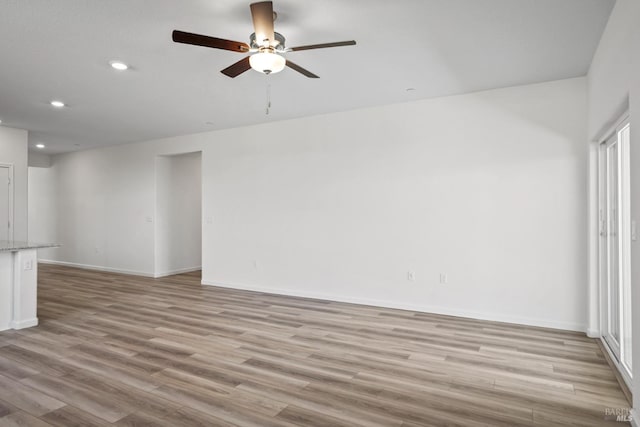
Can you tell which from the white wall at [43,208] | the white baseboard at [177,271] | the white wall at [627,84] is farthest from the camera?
the white wall at [43,208]

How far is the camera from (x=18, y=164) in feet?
21.7

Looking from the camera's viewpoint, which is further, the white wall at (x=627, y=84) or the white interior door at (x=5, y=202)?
the white interior door at (x=5, y=202)

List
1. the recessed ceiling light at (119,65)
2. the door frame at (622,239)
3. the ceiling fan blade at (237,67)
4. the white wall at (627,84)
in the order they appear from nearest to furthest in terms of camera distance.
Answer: the white wall at (627,84)
the ceiling fan blade at (237,67)
the door frame at (622,239)
the recessed ceiling light at (119,65)

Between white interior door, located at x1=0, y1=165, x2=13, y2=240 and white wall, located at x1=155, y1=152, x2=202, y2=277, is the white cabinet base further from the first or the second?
white wall, located at x1=155, y1=152, x2=202, y2=277

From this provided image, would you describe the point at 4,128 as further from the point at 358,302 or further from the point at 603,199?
the point at 603,199

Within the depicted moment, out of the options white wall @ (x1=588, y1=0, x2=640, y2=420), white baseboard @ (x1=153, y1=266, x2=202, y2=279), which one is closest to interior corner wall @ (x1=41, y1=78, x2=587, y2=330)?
white wall @ (x1=588, y1=0, x2=640, y2=420)

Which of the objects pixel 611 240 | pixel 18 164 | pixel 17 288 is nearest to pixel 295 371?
pixel 611 240

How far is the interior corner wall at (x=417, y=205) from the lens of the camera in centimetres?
423

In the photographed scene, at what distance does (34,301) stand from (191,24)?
145 inches

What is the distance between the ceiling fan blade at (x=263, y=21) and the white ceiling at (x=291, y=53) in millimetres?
230

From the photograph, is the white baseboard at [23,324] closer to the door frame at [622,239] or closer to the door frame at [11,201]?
the door frame at [11,201]

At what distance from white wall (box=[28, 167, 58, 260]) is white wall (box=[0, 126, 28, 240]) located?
3161 millimetres

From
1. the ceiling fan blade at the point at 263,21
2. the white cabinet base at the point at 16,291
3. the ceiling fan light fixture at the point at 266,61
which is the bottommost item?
the white cabinet base at the point at 16,291

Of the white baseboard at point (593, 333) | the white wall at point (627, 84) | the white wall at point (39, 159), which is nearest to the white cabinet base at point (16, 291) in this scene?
the white wall at point (627, 84)
